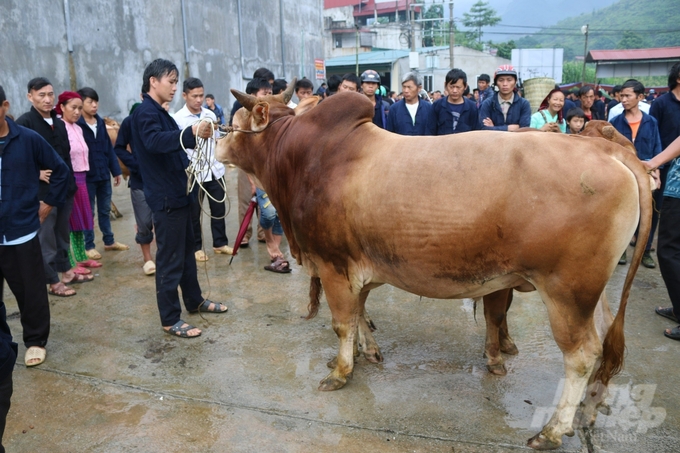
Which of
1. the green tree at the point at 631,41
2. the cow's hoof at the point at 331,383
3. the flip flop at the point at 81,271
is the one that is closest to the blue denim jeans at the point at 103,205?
the flip flop at the point at 81,271

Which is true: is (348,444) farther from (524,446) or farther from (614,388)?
(614,388)

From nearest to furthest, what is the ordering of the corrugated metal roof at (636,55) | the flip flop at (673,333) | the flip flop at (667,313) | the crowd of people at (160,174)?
the crowd of people at (160,174), the flip flop at (673,333), the flip flop at (667,313), the corrugated metal roof at (636,55)

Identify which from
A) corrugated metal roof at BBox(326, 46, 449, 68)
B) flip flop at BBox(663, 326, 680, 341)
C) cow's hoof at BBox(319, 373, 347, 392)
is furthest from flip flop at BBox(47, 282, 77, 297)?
corrugated metal roof at BBox(326, 46, 449, 68)

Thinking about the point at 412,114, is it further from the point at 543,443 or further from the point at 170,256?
the point at 543,443

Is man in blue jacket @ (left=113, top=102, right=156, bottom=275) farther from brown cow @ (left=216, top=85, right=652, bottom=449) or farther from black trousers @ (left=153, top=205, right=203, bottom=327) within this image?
brown cow @ (left=216, top=85, right=652, bottom=449)

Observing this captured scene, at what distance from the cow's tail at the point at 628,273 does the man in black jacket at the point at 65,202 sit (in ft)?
14.6

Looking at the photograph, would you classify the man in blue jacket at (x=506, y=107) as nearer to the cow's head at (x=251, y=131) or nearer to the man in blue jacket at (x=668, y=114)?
the man in blue jacket at (x=668, y=114)

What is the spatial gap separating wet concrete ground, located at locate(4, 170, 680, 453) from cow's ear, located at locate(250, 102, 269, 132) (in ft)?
5.26

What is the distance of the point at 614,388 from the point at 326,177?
7.23 ft

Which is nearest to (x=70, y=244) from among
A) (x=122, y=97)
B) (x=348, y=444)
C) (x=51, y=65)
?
(x=348, y=444)

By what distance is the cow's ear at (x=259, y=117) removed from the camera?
3.78 metres

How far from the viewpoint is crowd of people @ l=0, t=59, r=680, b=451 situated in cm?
385

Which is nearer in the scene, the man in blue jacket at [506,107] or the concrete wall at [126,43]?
the man in blue jacket at [506,107]

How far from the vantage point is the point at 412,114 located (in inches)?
251
